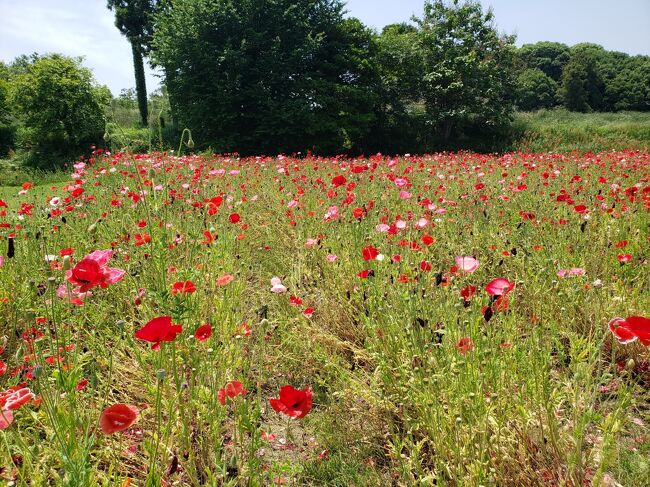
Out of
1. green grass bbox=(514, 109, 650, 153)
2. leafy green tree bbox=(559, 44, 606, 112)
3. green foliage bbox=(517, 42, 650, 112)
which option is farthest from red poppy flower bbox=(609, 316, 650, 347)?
leafy green tree bbox=(559, 44, 606, 112)

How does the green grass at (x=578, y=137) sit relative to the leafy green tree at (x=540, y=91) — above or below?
below

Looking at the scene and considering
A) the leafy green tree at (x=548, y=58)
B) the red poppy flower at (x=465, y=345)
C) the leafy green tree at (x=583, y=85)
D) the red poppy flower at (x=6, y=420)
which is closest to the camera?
the red poppy flower at (x=6, y=420)

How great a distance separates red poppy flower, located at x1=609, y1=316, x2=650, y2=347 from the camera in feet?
3.31

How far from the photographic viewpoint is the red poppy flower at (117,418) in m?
0.98

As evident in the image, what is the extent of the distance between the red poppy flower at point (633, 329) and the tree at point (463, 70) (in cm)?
2008

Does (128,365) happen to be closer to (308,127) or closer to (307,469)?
(307,469)

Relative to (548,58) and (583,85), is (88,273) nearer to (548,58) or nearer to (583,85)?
(583,85)

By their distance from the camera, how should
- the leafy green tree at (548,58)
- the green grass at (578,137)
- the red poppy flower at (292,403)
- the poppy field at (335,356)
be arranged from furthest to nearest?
the leafy green tree at (548,58), the green grass at (578,137), the poppy field at (335,356), the red poppy flower at (292,403)

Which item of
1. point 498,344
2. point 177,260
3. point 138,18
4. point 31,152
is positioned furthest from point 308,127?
point 138,18

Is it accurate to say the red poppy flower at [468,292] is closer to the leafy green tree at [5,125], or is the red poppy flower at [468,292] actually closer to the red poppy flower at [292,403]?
the red poppy flower at [292,403]

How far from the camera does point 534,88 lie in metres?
44.0

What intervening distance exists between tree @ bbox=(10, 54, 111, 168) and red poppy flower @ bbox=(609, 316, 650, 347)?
695 inches

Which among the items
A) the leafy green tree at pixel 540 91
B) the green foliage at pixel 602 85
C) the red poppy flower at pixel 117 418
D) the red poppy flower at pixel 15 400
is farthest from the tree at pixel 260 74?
the leafy green tree at pixel 540 91

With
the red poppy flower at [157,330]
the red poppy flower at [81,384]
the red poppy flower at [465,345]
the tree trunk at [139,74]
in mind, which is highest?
the tree trunk at [139,74]
